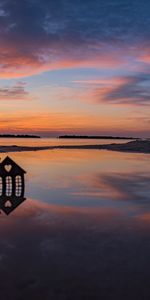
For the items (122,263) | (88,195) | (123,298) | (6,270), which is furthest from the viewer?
(88,195)

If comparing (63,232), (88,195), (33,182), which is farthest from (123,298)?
(33,182)

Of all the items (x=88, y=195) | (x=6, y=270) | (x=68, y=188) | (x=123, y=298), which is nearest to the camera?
(x=123, y=298)

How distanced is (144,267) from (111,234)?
12.7 ft

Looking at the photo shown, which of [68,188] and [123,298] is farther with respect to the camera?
[68,188]

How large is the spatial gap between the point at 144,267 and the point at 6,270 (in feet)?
14.9

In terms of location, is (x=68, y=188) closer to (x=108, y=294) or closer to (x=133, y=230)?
(x=133, y=230)

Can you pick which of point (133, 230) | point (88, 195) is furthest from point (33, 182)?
point (133, 230)

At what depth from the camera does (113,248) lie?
43.1 feet

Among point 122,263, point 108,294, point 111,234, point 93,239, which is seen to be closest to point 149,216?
point 111,234

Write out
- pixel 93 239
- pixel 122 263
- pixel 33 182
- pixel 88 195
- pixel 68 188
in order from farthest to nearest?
pixel 33 182 < pixel 68 188 < pixel 88 195 < pixel 93 239 < pixel 122 263

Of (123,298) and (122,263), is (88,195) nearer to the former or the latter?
(122,263)

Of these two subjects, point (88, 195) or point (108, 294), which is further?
point (88, 195)

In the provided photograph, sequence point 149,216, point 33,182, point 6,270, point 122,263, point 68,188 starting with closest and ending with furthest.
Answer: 1. point 6,270
2. point 122,263
3. point 149,216
4. point 68,188
5. point 33,182

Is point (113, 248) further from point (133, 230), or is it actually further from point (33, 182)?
point (33, 182)
